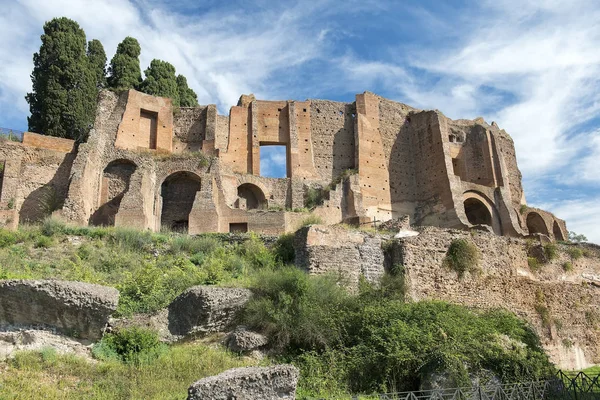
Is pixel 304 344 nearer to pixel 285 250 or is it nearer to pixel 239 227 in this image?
pixel 285 250

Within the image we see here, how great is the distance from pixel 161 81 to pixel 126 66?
78.1 inches

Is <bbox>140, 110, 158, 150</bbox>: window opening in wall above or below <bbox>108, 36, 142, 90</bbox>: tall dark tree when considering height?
below

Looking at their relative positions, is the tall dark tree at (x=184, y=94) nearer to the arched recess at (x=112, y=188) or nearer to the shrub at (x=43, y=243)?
the arched recess at (x=112, y=188)

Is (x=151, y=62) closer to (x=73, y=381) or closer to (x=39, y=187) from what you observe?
(x=39, y=187)

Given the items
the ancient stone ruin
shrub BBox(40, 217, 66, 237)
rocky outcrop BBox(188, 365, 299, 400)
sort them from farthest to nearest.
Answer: the ancient stone ruin
shrub BBox(40, 217, 66, 237)
rocky outcrop BBox(188, 365, 299, 400)

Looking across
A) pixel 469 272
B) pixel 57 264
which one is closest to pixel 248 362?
pixel 57 264

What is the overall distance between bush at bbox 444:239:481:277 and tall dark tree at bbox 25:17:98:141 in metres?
19.0

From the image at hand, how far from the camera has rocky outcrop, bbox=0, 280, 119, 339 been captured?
30.5ft

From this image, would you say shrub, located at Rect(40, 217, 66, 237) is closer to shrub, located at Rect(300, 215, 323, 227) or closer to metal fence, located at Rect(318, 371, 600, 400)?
shrub, located at Rect(300, 215, 323, 227)

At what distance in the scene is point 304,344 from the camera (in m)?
10.8

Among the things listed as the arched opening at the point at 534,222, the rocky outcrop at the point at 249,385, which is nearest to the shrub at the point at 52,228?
the rocky outcrop at the point at 249,385

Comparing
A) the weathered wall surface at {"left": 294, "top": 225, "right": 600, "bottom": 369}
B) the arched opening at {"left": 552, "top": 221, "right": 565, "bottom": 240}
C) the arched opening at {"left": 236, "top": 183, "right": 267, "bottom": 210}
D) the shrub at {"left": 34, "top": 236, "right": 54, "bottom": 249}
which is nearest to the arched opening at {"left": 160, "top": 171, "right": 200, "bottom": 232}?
the arched opening at {"left": 236, "top": 183, "right": 267, "bottom": 210}

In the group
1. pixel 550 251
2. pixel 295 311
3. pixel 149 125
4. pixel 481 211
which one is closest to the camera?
pixel 295 311

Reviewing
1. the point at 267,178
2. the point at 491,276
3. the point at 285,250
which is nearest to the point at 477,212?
the point at 267,178
